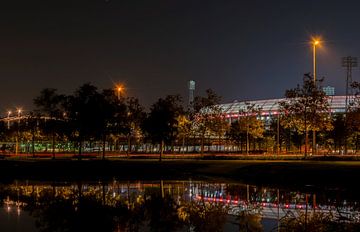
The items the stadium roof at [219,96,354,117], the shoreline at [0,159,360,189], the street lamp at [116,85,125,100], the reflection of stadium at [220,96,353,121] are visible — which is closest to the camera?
the shoreline at [0,159,360,189]

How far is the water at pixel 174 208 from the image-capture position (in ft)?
56.5

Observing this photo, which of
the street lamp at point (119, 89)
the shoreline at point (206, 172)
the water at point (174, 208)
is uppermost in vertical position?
the street lamp at point (119, 89)

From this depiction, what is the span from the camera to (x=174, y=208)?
851 inches

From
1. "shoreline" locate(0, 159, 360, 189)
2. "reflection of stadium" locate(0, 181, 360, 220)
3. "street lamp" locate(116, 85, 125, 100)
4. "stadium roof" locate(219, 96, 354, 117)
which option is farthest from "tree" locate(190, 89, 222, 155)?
"stadium roof" locate(219, 96, 354, 117)

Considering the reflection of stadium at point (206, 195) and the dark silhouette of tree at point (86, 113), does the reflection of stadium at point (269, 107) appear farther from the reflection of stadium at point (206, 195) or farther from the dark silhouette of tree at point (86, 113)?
the reflection of stadium at point (206, 195)

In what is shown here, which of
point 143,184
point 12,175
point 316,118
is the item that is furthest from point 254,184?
point 316,118

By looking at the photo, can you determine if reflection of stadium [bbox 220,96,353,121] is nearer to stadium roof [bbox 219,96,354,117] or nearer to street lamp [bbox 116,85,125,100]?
stadium roof [bbox 219,96,354,117]

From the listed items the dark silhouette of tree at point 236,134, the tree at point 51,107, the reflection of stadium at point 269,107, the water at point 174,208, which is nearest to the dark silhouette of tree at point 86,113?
the tree at point 51,107

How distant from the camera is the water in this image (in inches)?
678

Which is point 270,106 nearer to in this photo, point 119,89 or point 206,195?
point 119,89

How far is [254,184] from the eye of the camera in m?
32.5

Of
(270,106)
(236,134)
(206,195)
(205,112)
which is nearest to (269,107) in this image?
(270,106)

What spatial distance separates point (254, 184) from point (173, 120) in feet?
77.8

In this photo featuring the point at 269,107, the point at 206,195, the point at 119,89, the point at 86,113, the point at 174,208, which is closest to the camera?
the point at 174,208
